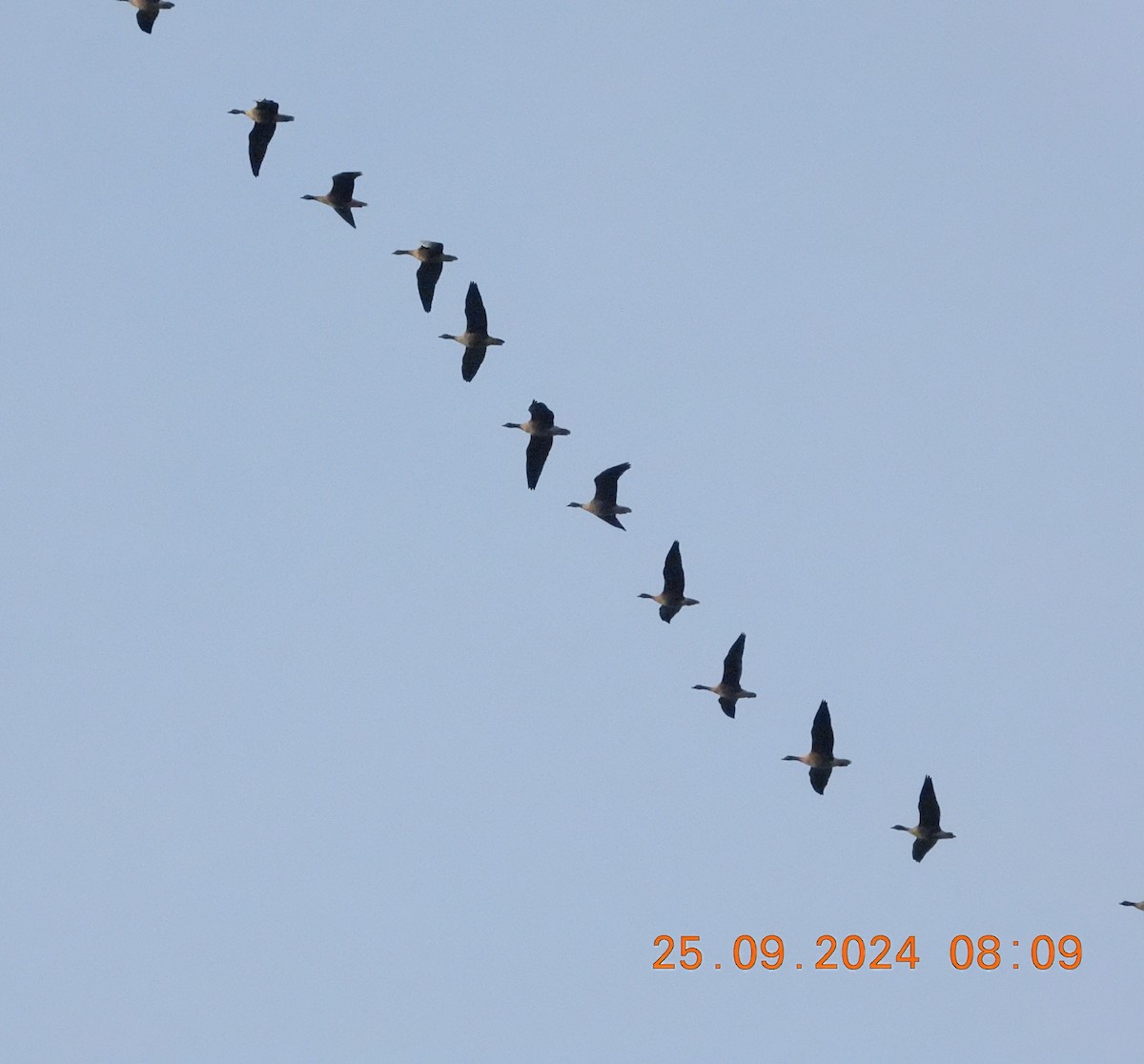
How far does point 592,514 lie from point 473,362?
3772 millimetres

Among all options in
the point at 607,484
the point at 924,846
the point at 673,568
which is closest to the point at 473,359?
the point at 607,484

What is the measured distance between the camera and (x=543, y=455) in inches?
1216

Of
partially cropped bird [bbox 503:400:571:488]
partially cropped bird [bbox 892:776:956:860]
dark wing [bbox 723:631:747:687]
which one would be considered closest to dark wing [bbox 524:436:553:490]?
partially cropped bird [bbox 503:400:571:488]

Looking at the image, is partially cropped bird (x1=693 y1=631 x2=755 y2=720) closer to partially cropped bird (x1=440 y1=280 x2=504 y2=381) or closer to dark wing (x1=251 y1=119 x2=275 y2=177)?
partially cropped bird (x1=440 y1=280 x2=504 y2=381)

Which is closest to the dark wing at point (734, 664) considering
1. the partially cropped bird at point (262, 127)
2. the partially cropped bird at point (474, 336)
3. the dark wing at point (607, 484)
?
the dark wing at point (607, 484)

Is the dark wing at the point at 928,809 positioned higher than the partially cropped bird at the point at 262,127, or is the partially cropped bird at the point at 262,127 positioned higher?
the partially cropped bird at the point at 262,127

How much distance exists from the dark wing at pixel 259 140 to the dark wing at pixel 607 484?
8345mm

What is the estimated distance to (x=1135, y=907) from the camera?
101ft

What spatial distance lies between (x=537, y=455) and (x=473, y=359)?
2.10 metres

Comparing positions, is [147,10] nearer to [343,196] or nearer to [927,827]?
[343,196]

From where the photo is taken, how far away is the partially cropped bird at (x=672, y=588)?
104 feet

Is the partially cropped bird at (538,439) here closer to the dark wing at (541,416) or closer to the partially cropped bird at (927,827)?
the dark wing at (541,416)

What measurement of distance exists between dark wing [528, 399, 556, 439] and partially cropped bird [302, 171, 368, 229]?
4678mm

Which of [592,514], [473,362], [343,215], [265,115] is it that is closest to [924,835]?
[592,514]
